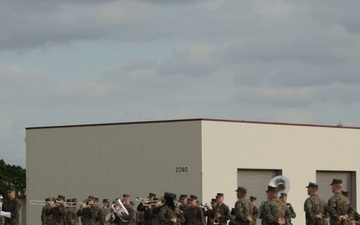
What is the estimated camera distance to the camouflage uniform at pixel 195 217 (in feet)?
113

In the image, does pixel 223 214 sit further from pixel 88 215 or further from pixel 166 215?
pixel 88 215

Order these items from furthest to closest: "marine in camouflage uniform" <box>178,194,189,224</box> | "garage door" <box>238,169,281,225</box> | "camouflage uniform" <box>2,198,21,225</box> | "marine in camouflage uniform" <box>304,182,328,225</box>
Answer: "garage door" <box>238,169,281,225</box> < "marine in camouflage uniform" <box>178,194,189,224</box> < "camouflage uniform" <box>2,198,21,225</box> < "marine in camouflage uniform" <box>304,182,328,225</box>

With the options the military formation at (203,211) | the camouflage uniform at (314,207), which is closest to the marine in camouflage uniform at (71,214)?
the military formation at (203,211)

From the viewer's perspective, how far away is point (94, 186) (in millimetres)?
54000

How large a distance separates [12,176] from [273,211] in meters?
84.4

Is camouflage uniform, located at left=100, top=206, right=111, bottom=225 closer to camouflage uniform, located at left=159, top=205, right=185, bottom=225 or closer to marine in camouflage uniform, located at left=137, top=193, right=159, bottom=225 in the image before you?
marine in camouflage uniform, located at left=137, top=193, right=159, bottom=225

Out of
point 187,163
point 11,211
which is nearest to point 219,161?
point 187,163

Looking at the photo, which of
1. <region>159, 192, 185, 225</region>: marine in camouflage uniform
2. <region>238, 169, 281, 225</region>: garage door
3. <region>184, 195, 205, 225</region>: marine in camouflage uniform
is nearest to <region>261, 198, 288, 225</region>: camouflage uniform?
<region>159, 192, 185, 225</region>: marine in camouflage uniform

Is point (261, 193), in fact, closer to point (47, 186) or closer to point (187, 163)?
point (187, 163)

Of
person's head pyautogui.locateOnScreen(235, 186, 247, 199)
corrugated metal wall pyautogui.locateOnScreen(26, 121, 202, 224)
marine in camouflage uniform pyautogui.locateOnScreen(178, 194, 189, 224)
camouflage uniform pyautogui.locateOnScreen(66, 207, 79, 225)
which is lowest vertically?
camouflage uniform pyautogui.locateOnScreen(66, 207, 79, 225)

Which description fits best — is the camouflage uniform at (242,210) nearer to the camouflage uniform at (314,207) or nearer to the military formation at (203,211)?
the military formation at (203,211)

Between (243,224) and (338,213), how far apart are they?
2.84 metres

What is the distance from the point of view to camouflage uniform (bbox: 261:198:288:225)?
22125 mm

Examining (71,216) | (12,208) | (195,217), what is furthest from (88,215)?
(12,208)
